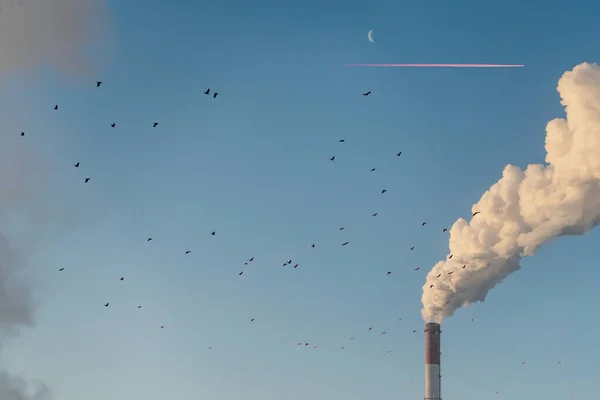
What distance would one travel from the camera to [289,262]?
7950 centimetres

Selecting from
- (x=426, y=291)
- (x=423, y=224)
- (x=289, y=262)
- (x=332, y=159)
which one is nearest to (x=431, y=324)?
(x=426, y=291)

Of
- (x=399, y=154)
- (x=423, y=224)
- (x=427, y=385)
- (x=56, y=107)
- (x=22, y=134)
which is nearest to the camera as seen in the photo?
(x=56, y=107)

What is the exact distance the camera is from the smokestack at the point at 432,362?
133m

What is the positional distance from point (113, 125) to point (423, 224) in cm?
3774

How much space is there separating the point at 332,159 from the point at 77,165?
854 inches

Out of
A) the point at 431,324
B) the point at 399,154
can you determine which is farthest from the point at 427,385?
the point at 399,154

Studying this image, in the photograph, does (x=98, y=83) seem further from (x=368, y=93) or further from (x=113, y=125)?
(x=368, y=93)

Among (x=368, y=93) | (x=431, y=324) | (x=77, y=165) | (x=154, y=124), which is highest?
(x=431, y=324)

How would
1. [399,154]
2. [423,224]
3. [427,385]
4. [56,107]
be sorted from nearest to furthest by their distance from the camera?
[56,107]
[399,154]
[423,224]
[427,385]

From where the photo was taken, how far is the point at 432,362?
134625 mm

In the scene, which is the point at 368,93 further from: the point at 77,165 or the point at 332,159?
the point at 77,165

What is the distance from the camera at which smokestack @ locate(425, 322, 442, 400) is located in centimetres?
13338

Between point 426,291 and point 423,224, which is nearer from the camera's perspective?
point 423,224

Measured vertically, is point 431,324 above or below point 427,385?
above
